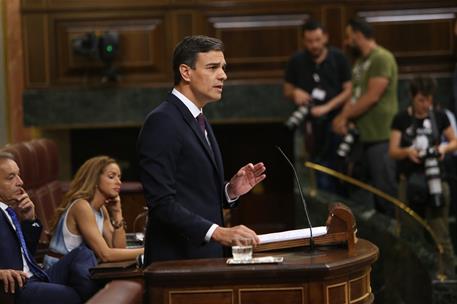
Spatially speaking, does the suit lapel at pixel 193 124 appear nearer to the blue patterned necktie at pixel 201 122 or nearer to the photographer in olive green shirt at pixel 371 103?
the blue patterned necktie at pixel 201 122

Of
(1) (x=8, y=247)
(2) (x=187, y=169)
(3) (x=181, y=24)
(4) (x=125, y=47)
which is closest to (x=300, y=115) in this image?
(3) (x=181, y=24)

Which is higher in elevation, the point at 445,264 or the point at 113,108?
the point at 113,108

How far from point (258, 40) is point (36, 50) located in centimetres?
196

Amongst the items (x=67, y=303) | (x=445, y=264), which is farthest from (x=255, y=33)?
(x=67, y=303)

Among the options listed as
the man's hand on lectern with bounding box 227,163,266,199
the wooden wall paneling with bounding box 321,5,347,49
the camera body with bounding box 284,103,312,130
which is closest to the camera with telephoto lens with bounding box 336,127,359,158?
the camera body with bounding box 284,103,312,130

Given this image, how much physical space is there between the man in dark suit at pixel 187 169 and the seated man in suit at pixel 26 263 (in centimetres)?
56

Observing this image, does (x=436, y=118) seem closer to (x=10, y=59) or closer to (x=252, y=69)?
(x=252, y=69)

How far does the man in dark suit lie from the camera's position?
143 inches

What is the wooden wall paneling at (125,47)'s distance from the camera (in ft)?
31.3

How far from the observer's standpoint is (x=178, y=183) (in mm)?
3746

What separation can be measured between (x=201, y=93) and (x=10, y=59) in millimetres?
5814

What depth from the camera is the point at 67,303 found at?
13.9 feet

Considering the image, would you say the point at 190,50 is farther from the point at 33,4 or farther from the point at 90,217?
the point at 33,4

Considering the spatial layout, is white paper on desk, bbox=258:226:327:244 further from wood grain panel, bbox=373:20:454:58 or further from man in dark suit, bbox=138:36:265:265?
wood grain panel, bbox=373:20:454:58
